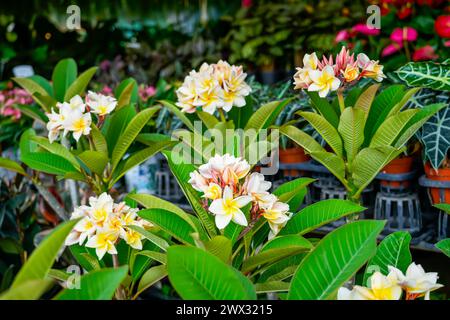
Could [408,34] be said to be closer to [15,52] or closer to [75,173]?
[75,173]

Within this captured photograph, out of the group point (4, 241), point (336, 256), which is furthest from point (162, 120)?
point (336, 256)

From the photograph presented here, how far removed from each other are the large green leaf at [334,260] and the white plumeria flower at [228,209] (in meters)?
0.13

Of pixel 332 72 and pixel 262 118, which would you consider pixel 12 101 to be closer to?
pixel 262 118

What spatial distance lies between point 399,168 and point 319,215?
512mm

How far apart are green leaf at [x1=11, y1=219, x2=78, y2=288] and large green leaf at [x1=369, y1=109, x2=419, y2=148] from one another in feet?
2.31

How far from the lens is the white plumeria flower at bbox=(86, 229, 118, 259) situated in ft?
3.12

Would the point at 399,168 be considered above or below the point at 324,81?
below

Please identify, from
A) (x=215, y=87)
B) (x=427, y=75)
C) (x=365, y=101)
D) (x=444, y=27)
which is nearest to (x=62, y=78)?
(x=215, y=87)

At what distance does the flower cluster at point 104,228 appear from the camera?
96 centimetres

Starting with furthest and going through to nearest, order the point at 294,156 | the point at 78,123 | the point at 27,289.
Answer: the point at 294,156 → the point at 78,123 → the point at 27,289

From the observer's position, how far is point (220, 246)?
815mm

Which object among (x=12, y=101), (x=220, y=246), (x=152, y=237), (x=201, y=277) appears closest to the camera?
(x=201, y=277)

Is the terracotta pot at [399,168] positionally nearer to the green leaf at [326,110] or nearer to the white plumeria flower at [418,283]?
the green leaf at [326,110]

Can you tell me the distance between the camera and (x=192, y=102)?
1.31 meters
